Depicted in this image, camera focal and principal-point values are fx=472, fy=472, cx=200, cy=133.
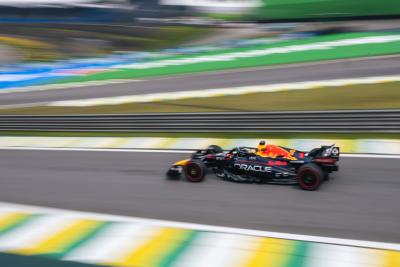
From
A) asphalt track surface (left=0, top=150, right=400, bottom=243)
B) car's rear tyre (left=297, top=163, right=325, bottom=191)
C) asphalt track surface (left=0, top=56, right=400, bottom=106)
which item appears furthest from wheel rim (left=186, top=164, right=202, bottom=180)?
asphalt track surface (left=0, top=56, right=400, bottom=106)

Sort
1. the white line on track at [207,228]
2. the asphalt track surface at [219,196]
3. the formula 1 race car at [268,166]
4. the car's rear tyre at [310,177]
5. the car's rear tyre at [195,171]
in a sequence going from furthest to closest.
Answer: the car's rear tyre at [195,171] → the formula 1 race car at [268,166] → the car's rear tyre at [310,177] → the asphalt track surface at [219,196] → the white line on track at [207,228]

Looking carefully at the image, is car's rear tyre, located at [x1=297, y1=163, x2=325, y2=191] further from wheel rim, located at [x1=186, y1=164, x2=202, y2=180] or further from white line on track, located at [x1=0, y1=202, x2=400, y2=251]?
wheel rim, located at [x1=186, y1=164, x2=202, y2=180]

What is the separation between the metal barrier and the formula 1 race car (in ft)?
11.4

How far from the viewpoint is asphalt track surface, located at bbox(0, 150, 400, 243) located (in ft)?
26.0

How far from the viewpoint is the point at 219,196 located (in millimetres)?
9500

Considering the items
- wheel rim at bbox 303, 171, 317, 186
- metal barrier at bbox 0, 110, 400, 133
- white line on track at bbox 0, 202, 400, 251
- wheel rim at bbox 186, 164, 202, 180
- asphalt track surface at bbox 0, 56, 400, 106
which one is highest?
asphalt track surface at bbox 0, 56, 400, 106


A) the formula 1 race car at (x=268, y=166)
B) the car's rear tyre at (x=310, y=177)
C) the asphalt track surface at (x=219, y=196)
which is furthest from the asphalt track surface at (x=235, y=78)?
the car's rear tyre at (x=310, y=177)

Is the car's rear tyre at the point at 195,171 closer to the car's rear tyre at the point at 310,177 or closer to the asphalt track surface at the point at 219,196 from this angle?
the asphalt track surface at the point at 219,196

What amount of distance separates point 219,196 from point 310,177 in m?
1.83

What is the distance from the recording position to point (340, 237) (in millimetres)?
7289

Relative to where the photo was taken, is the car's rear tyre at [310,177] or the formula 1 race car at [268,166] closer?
the car's rear tyre at [310,177]

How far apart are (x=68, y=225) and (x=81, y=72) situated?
2286 cm

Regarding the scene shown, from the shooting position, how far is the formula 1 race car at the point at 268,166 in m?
9.27

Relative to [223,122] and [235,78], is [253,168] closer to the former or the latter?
[223,122]
